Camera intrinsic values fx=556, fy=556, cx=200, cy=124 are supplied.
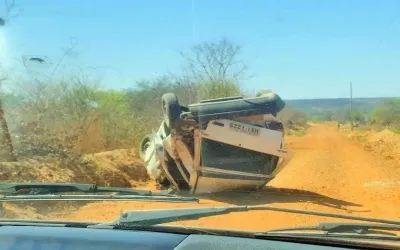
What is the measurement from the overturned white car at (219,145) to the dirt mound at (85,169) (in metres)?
0.77

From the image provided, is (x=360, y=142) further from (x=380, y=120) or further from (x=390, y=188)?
(x=390, y=188)

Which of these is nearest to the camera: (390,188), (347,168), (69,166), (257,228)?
(257,228)

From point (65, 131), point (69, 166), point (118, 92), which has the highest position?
point (118, 92)

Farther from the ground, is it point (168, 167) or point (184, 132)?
point (184, 132)

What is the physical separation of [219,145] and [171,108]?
27.5 inches

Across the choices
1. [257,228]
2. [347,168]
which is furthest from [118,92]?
[257,228]

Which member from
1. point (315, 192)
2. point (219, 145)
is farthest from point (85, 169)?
point (315, 192)

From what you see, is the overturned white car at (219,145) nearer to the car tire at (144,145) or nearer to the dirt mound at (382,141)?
the car tire at (144,145)

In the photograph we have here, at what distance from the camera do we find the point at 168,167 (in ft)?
19.9

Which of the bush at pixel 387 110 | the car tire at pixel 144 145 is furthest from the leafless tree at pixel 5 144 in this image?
the bush at pixel 387 110

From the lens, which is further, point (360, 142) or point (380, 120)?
point (360, 142)

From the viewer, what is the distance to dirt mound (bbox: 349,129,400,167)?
6.76 m

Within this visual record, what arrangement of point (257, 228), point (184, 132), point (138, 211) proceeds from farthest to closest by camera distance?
point (184, 132)
point (138, 211)
point (257, 228)

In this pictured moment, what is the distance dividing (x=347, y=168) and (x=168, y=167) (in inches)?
85.0
